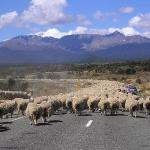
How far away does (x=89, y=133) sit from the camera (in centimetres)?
1741

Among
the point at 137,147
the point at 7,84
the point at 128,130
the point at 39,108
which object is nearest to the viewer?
the point at 137,147

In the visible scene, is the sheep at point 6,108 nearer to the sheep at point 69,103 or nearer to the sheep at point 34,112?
the sheep at point 69,103

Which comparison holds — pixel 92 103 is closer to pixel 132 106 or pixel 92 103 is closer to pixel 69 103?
pixel 69 103

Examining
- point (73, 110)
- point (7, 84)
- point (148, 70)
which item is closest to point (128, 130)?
point (73, 110)

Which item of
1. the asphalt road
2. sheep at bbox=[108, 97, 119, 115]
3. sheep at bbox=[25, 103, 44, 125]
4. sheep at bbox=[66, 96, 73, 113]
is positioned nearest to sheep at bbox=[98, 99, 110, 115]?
sheep at bbox=[108, 97, 119, 115]

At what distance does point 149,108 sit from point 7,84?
175ft

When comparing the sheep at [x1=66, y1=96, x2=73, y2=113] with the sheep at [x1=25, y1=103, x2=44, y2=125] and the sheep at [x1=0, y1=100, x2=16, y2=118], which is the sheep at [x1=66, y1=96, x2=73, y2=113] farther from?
the sheep at [x1=25, y1=103, x2=44, y2=125]

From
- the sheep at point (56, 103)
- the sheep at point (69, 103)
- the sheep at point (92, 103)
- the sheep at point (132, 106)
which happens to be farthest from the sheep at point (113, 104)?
the sheep at point (56, 103)

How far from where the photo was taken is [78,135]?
1681cm

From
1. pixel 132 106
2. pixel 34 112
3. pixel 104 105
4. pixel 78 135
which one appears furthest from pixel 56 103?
pixel 78 135

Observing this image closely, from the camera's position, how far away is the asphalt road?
1445 cm

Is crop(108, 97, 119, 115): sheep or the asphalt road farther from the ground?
crop(108, 97, 119, 115): sheep

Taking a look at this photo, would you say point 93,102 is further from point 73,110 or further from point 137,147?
point 137,147

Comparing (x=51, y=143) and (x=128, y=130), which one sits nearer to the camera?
(x=51, y=143)
